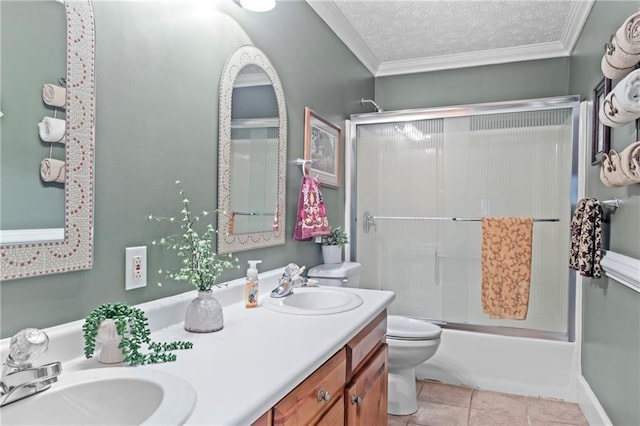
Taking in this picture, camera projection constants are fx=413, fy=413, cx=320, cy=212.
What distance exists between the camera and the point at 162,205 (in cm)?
129

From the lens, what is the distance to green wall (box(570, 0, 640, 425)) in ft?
5.30

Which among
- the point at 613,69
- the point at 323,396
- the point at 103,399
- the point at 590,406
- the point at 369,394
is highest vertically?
the point at 613,69

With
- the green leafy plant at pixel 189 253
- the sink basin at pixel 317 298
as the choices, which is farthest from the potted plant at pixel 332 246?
the green leafy plant at pixel 189 253

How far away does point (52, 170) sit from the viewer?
3.10ft

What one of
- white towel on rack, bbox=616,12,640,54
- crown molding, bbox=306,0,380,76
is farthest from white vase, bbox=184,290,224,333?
crown molding, bbox=306,0,380,76

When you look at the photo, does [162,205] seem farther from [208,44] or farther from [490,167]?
[490,167]

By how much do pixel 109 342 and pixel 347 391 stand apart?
2.35 ft

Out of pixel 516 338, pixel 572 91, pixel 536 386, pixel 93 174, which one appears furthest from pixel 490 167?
pixel 93 174

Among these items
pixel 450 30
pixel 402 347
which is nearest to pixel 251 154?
pixel 402 347

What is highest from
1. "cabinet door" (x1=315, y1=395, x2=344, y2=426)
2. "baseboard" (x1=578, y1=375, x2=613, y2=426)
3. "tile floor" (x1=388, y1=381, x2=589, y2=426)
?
"cabinet door" (x1=315, y1=395, x2=344, y2=426)

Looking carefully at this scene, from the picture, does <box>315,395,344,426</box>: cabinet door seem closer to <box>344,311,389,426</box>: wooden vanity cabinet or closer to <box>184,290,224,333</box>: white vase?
<box>344,311,389,426</box>: wooden vanity cabinet

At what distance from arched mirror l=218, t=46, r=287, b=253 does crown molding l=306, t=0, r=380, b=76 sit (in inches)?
30.2

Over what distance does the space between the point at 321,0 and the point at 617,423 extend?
2578mm

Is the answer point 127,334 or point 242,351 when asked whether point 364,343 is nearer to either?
point 242,351
